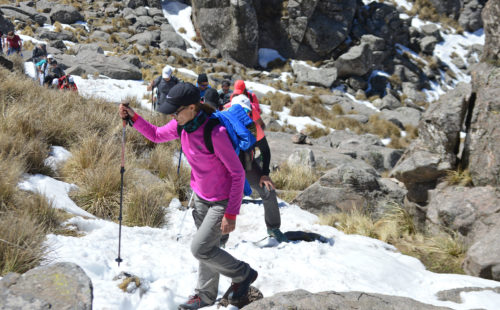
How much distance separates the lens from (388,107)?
2497cm

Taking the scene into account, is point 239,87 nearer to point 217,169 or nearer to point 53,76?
point 217,169

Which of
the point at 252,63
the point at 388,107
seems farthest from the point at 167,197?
the point at 252,63

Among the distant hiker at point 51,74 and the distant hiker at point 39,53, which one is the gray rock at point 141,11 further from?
the distant hiker at point 51,74

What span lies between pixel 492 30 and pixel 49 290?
6818 mm

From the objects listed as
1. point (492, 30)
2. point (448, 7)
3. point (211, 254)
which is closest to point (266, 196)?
point (211, 254)

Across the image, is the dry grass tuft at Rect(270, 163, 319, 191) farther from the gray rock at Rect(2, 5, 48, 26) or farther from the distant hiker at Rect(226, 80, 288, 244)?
the gray rock at Rect(2, 5, 48, 26)

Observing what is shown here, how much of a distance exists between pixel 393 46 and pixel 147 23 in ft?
72.6

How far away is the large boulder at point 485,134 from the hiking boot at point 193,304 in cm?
420

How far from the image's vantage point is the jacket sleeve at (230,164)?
290 cm

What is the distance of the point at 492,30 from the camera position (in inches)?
230

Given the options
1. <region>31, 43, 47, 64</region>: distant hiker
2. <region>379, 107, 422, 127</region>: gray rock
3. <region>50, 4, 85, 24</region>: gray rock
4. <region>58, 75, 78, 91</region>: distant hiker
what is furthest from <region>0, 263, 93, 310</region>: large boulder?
<region>50, 4, 85, 24</region>: gray rock

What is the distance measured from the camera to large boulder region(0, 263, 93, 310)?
2119mm

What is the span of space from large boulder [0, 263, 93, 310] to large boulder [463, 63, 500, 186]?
5129mm

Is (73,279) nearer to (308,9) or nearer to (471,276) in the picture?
(471,276)
